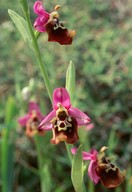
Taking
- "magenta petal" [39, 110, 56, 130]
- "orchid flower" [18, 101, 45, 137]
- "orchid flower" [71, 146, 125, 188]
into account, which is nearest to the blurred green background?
"orchid flower" [18, 101, 45, 137]

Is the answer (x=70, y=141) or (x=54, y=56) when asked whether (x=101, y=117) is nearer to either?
(x=54, y=56)

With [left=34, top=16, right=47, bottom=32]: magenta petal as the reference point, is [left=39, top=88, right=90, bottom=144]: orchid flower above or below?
below

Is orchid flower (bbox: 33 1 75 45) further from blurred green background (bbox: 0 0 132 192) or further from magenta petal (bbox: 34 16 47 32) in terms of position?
blurred green background (bbox: 0 0 132 192)

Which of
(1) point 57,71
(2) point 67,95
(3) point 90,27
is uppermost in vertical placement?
(3) point 90,27

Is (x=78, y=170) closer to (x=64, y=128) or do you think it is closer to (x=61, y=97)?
(x=64, y=128)

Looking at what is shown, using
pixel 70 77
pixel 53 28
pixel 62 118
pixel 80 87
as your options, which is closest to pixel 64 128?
pixel 62 118

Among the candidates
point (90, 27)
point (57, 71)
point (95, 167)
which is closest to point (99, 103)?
point (57, 71)

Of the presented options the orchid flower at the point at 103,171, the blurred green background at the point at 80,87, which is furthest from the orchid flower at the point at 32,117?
the orchid flower at the point at 103,171
